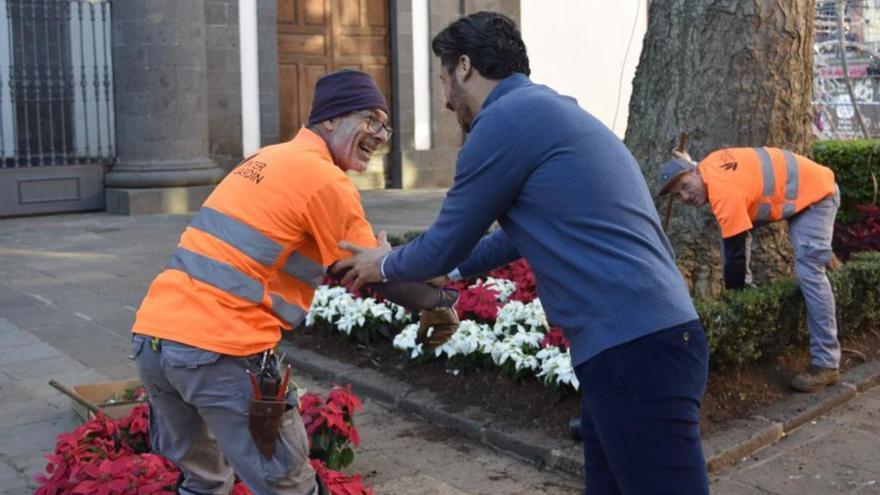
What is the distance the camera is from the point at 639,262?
3.09 meters

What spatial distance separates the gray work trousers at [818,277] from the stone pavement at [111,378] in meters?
0.34

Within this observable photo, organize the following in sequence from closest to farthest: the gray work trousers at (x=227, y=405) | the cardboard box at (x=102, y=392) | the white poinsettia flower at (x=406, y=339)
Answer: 1. the gray work trousers at (x=227, y=405)
2. the cardboard box at (x=102, y=392)
3. the white poinsettia flower at (x=406, y=339)

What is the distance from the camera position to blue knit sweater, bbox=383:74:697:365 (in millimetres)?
3076

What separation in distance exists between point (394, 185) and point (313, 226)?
14027 mm

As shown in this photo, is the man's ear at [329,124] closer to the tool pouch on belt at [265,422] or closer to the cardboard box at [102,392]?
the tool pouch on belt at [265,422]

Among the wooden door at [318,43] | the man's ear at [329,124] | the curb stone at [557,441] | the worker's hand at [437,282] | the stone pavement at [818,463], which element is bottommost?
the stone pavement at [818,463]

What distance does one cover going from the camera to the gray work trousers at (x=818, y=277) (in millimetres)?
6418

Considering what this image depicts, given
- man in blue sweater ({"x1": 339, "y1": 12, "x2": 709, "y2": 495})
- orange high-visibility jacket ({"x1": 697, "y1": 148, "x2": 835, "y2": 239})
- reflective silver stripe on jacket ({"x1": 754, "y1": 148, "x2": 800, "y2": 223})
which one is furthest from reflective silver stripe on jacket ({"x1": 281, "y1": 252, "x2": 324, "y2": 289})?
reflective silver stripe on jacket ({"x1": 754, "y1": 148, "x2": 800, "y2": 223})

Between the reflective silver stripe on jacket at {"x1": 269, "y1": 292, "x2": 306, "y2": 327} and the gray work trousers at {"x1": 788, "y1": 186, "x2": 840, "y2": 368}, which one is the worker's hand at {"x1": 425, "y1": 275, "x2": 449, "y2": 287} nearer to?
the reflective silver stripe on jacket at {"x1": 269, "y1": 292, "x2": 306, "y2": 327}

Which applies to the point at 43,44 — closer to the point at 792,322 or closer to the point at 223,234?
the point at 792,322

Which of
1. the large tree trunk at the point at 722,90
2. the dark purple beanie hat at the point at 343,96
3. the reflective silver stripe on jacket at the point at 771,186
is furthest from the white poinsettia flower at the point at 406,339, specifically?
the dark purple beanie hat at the point at 343,96

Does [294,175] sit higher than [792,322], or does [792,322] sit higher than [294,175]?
[294,175]

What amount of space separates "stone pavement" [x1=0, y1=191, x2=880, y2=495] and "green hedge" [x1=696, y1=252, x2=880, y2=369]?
511 millimetres

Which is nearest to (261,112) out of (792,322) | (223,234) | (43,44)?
(43,44)
